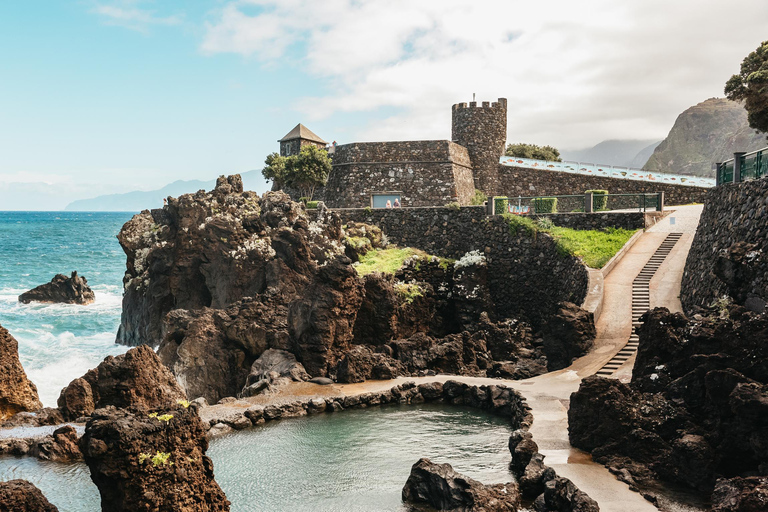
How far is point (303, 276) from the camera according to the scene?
98.7ft

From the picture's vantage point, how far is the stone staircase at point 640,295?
67.3 ft

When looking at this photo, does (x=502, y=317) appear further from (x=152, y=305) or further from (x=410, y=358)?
(x=152, y=305)

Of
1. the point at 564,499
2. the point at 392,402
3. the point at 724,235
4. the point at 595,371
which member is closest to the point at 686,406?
the point at 564,499

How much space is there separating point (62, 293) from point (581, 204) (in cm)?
4468

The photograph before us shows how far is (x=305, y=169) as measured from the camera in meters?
41.2

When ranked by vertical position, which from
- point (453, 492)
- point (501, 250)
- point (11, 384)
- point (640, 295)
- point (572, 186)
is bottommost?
point (453, 492)

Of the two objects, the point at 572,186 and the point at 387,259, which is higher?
the point at 572,186

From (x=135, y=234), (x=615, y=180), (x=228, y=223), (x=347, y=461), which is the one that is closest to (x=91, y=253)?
(x=135, y=234)

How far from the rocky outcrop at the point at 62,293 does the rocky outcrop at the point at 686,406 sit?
5064cm

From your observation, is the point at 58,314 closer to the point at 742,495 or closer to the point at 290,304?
the point at 290,304

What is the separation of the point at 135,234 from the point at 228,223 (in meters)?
9.03

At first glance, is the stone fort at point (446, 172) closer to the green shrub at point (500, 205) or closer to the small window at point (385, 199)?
the small window at point (385, 199)

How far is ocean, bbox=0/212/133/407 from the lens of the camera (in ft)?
120

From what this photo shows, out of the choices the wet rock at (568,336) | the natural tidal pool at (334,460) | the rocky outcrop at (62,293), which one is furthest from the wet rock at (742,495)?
the rocky outcrop at (62,293)
